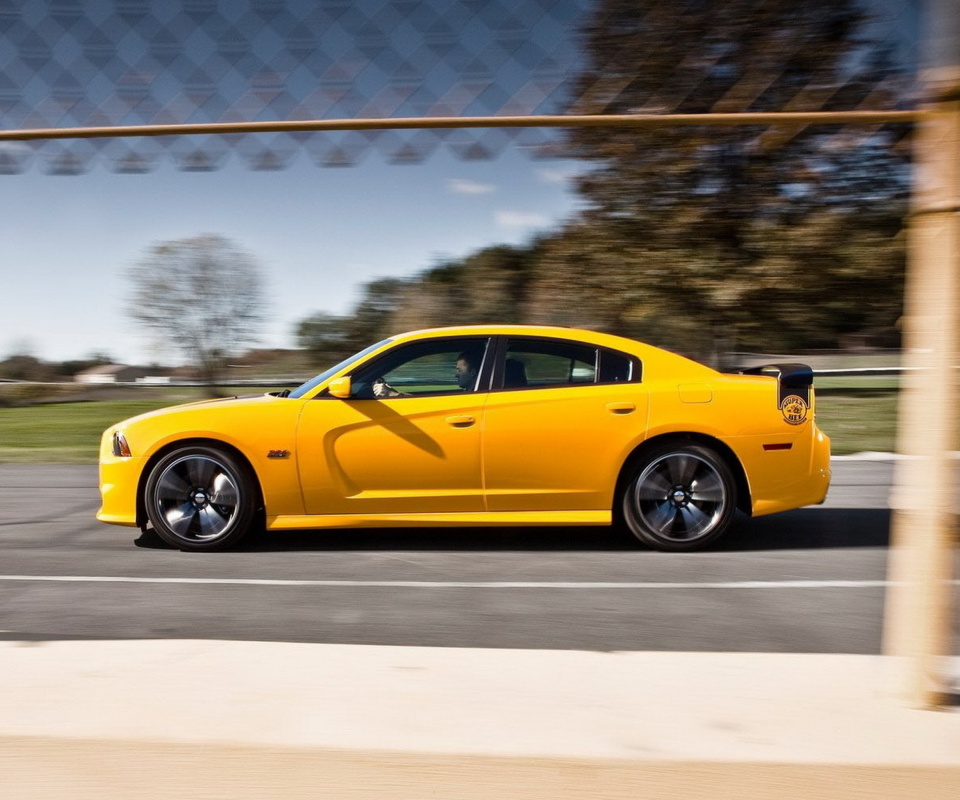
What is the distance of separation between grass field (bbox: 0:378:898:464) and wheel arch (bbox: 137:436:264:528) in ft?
23.6

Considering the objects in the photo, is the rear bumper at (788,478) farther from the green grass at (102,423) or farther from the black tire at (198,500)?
the green grass at (102,423)

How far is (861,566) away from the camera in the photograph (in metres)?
6.22

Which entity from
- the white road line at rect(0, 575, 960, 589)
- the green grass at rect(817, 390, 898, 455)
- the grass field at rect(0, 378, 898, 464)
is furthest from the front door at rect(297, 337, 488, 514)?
the green grass at rect(817, 390, 898, 455)

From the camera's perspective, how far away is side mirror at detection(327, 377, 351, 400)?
21.9 feet

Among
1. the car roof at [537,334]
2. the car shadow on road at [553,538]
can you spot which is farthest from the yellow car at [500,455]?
the car shadow on road at [553,538]

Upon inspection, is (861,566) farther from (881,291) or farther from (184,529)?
(881,291)

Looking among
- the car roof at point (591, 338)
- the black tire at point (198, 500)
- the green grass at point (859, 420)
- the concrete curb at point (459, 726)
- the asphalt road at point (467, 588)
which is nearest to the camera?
the concrete curb at point (459, 726)

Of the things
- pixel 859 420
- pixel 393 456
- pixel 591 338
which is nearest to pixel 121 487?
pixel 393 456

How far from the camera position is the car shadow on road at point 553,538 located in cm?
689

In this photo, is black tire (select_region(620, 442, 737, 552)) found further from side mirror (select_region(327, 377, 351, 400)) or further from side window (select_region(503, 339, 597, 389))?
side mirror (select_region(327, 377, 351, 400))

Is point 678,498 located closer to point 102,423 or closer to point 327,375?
point 327,375

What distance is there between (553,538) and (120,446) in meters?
3.04

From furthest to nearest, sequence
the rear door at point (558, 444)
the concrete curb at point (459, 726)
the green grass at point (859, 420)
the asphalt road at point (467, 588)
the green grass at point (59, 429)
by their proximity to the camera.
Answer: the green grass at point (859, 420), the green grass at point (59, 429), the rear door at point (558, 444), the asphalt road at point (467, 588), the concrete curb at point (459, 726)

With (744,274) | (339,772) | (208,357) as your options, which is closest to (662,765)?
(339,772)
